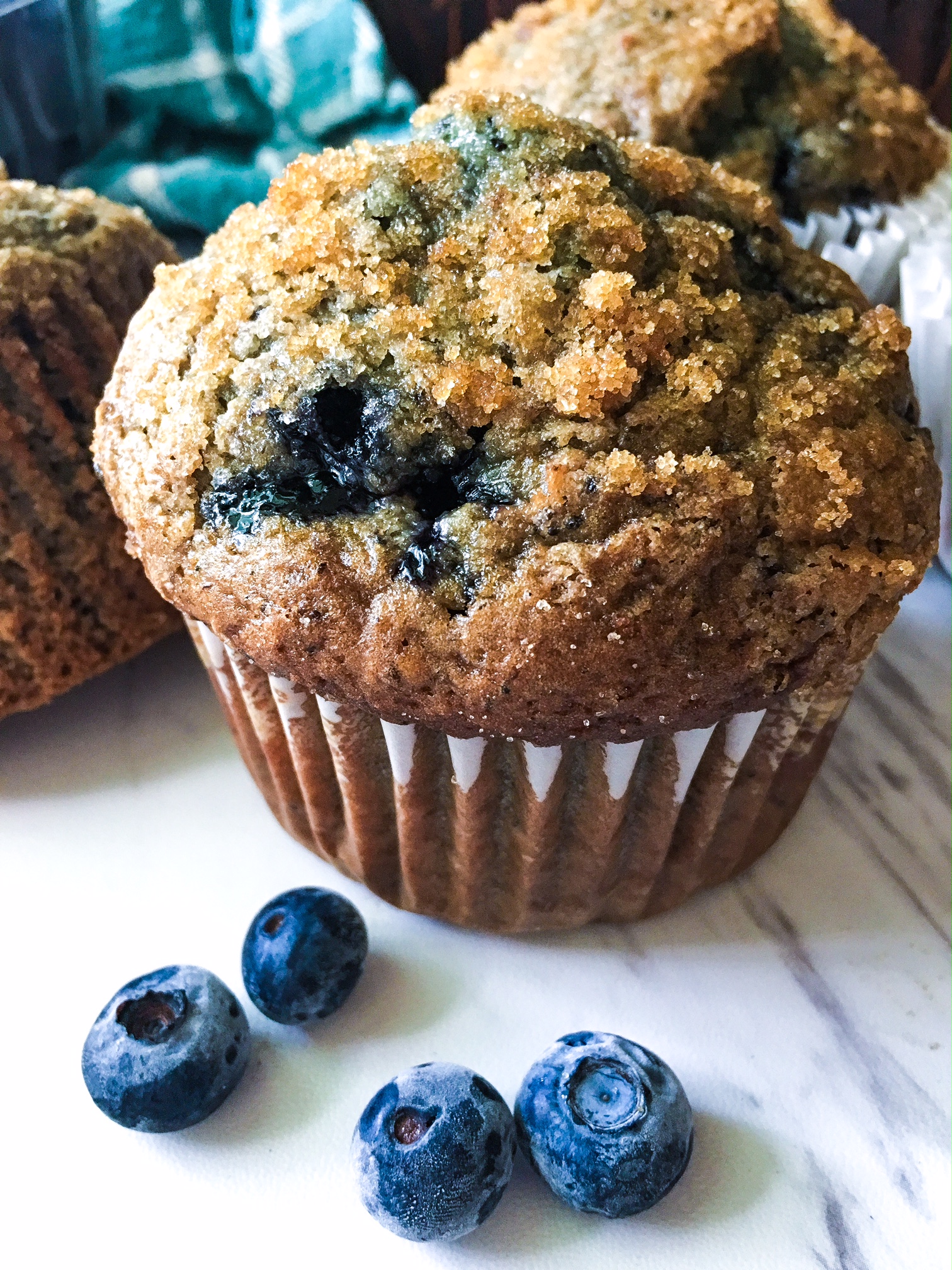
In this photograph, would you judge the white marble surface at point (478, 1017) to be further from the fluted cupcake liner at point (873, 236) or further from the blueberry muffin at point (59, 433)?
the fluted cupcake liner at point (873, 236)

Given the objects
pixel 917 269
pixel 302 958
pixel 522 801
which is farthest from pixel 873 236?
pixel 302 958

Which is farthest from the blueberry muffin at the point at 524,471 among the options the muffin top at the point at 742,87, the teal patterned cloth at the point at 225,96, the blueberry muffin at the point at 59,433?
the teal patterned cloth at the point at 225,96

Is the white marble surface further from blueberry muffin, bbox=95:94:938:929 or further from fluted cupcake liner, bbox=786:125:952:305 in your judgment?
fluted cupcake liner, bbox=786:125:952:305

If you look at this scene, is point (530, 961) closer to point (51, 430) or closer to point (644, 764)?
point (644, 764)

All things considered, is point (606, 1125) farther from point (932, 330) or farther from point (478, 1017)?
A: point (932, 330)

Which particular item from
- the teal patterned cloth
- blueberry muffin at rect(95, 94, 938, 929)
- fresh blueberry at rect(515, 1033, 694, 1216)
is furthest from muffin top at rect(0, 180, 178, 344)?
fresh blueberry at rect(515, 1033, 694, 1216)

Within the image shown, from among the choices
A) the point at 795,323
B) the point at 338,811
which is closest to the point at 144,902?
the point at 338,811

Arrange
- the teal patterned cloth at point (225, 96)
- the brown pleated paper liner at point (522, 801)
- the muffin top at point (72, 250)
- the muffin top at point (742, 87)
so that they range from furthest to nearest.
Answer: the teal patterned cloth at point (225, 96)
the muffin top at point (742, 87)
the muffin top at point (72, 250)
the brown pleated paper liner at point (522, 801)
